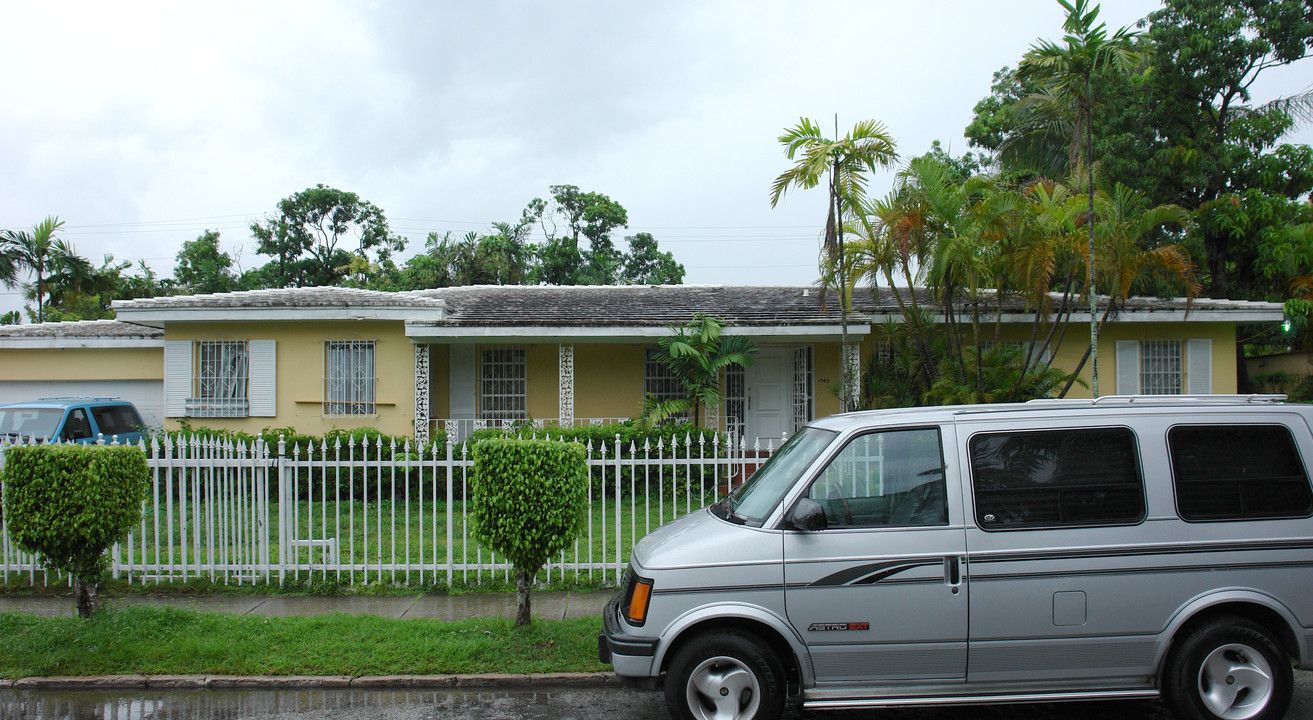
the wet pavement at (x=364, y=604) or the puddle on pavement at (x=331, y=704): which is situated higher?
the wet pavement at (x=364, y=604)

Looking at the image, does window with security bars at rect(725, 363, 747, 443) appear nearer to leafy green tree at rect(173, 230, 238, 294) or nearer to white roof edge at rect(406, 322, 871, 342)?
white roof edge at rect(406, 322, 871, 342)

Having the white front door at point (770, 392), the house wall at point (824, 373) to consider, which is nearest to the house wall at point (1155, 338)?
the house wall at point (824, 373)

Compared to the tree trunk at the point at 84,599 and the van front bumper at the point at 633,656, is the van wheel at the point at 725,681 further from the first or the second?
the tree trunk at the point at 84,599

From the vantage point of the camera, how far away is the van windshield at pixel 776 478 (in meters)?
4.65

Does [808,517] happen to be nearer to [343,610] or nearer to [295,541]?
[343,610]

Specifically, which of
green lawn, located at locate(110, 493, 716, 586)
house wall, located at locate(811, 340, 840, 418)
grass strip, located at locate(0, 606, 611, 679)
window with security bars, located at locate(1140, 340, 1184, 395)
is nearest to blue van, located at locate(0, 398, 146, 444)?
green lawn, located at locate(110, 493, 716, 586)

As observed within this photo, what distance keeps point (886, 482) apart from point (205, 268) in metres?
34.1

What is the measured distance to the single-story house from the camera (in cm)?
1340

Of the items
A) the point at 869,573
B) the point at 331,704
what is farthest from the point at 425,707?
the point at 869,573

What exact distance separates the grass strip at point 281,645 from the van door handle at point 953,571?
2.57 metres

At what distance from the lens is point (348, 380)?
1349cm

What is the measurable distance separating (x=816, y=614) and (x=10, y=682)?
18.7ft

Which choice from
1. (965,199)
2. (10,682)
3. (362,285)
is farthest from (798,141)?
(362,285)

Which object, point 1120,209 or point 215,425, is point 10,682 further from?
point 1120,209
